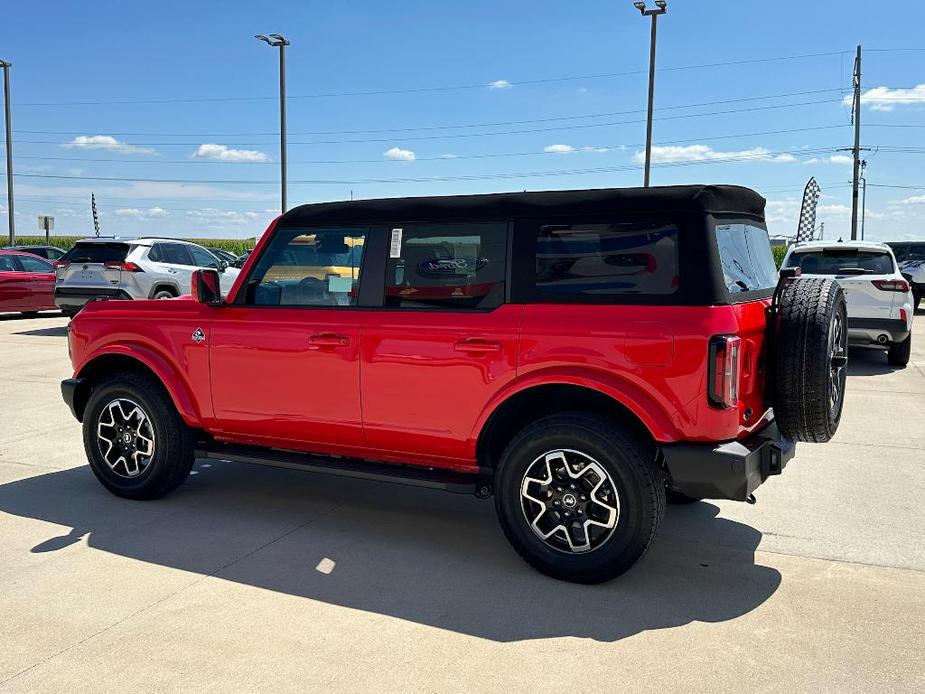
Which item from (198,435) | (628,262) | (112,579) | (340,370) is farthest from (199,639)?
(628,262)

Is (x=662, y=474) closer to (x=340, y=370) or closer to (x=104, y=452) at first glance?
(x=340, y=370)

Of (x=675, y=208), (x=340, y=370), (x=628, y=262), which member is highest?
(x=675, y=208)

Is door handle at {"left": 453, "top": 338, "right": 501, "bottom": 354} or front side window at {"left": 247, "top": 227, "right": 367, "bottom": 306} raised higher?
front side window at {"left": 247, "top": 227, "right": 367, "bottom": 306}

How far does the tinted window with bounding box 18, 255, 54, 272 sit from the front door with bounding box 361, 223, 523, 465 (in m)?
16.8

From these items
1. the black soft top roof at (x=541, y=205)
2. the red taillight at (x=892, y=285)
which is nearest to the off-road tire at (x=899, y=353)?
the red taillight at (x=892, y=285)

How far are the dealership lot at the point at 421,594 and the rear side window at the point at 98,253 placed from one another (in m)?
10.2

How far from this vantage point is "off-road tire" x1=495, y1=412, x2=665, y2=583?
152 inches

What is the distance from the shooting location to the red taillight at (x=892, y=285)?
10969mm

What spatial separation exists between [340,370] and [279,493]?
4.61ft

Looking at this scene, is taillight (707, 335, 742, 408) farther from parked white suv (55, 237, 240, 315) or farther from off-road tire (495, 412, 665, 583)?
parked white suv (55, 237, 240, 315)

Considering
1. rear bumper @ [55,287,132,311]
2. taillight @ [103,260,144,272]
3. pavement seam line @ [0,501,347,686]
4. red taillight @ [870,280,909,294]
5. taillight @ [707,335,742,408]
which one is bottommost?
pavement seam line @ [0,501,347,686]

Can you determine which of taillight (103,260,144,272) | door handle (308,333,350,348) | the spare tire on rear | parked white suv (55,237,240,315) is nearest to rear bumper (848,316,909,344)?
the spare tire on rear

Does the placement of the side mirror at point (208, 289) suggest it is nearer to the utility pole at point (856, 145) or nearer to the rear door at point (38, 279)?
the rear door at point (38, 279)

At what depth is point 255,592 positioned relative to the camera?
12.8 feet
